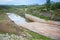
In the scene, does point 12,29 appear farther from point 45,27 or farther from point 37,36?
point 45,27

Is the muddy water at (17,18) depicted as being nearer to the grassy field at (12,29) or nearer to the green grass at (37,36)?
the grassy field at (12,29)

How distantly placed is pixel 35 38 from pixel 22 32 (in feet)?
0.83

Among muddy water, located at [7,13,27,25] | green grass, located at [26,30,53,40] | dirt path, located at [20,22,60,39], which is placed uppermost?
muddy water, located at [7,13,27,25]

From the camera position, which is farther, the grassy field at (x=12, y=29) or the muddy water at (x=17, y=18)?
the muddy water at (x=17, y=18)

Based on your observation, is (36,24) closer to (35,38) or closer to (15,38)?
(35,38)

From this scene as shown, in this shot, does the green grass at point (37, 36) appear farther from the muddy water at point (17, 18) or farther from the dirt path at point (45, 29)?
the muddy water at point (17, 18)

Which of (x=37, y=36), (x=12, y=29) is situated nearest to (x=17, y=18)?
(x=12, y=29)

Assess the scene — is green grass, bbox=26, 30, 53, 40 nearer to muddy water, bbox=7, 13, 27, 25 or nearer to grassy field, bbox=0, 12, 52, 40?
grassy field, bbox=0, 12, 52, 40

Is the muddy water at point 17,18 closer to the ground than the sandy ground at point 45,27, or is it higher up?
higher up

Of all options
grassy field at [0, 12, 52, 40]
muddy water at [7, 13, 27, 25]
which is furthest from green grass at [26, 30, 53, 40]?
muddy water at [7, 13, 27, 25]

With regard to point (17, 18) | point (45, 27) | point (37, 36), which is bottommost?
point (37, 36)

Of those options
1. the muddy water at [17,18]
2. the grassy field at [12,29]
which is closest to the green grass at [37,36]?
the grassy field at [12,29]

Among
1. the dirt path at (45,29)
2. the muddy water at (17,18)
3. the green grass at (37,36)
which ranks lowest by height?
the green grass at (37,36)

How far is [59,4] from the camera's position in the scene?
2.59 meters
